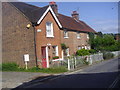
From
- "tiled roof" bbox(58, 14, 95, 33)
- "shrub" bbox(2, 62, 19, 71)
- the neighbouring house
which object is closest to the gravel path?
"shrub" bbox(2, 62, 19, 71)

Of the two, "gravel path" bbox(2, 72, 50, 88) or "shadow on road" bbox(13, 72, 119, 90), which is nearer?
"shadow on road" bbox(13, 72, 119, 90)

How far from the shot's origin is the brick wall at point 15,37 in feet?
57.4

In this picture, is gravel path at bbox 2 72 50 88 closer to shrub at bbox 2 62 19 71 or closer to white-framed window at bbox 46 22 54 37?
shrub at bbox 2 62 19 71

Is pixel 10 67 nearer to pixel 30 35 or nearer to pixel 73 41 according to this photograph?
pixel 30 35

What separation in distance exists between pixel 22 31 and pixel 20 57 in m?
2.81

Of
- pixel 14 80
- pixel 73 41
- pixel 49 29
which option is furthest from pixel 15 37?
pixel 73 41

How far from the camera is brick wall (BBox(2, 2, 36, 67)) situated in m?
17.5

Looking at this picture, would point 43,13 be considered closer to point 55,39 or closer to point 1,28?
point 55,39

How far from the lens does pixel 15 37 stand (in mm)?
18578

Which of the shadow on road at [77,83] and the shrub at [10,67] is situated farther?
the shrub at [10,67]

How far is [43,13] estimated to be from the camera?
18016mm

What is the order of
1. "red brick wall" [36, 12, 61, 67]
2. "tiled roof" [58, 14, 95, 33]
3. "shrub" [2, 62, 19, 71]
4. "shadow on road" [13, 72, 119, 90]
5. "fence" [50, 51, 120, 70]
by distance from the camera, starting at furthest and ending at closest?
"tiled roof" [58, 14, 95, 33] → "red brick wall" [36, 12, 61, 67] → "shrub" [2, 62, 19, 71] → "fence" [50, 51, 120, 70] → "shadow on road" [13, 72, 119, 90]

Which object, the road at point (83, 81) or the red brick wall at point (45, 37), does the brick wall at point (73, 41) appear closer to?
the red brick wall at point (45, 37)

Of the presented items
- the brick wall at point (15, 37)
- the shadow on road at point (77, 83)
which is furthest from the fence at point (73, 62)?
the shadow on road at point (77, 83)
